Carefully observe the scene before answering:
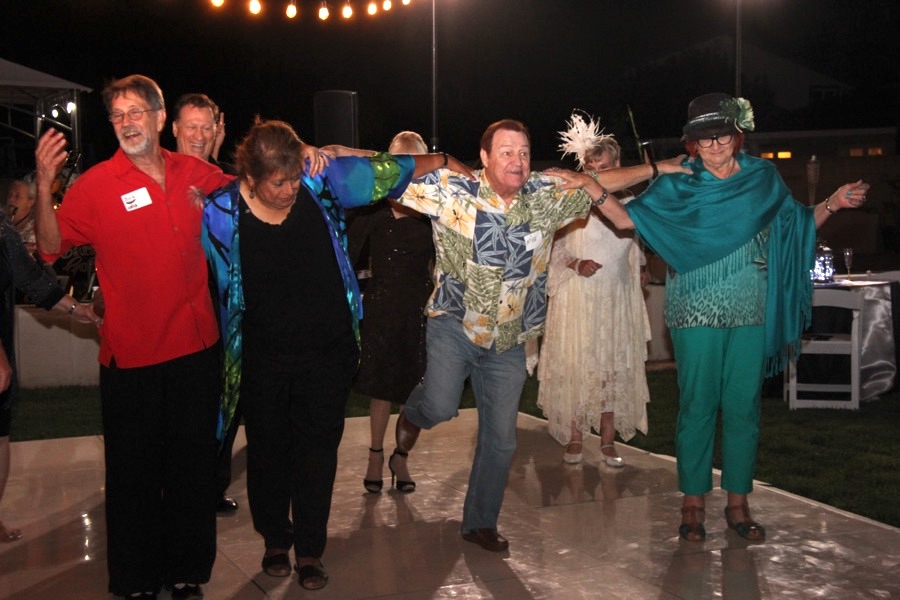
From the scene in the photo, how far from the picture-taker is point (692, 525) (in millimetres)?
5121

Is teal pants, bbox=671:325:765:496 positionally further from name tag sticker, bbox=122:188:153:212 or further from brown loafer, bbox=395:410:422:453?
name tag sticker, bbox=122:188:153:212

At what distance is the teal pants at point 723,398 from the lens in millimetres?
5211

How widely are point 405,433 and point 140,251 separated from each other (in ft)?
7.36

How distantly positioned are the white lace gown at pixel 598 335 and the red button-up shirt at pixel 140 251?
318 centimetres

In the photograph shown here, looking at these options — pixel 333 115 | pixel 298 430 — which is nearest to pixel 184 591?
pixel 298 430

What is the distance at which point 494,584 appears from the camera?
448cm

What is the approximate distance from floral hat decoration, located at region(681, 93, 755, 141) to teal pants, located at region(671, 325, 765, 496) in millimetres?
965

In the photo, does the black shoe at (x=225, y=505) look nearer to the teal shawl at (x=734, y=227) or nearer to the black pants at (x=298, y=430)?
the black pants at (x=298, y=430)

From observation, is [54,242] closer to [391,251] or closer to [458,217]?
[458,217]

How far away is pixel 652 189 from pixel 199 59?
2796 centimetres

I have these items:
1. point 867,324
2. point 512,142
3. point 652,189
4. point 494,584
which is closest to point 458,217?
point 512,142

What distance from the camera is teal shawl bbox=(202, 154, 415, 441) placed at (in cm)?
420

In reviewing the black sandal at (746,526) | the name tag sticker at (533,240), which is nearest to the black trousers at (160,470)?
the name tag sticker at (533,240)

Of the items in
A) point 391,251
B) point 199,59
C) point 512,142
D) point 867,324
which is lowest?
point 867,324
